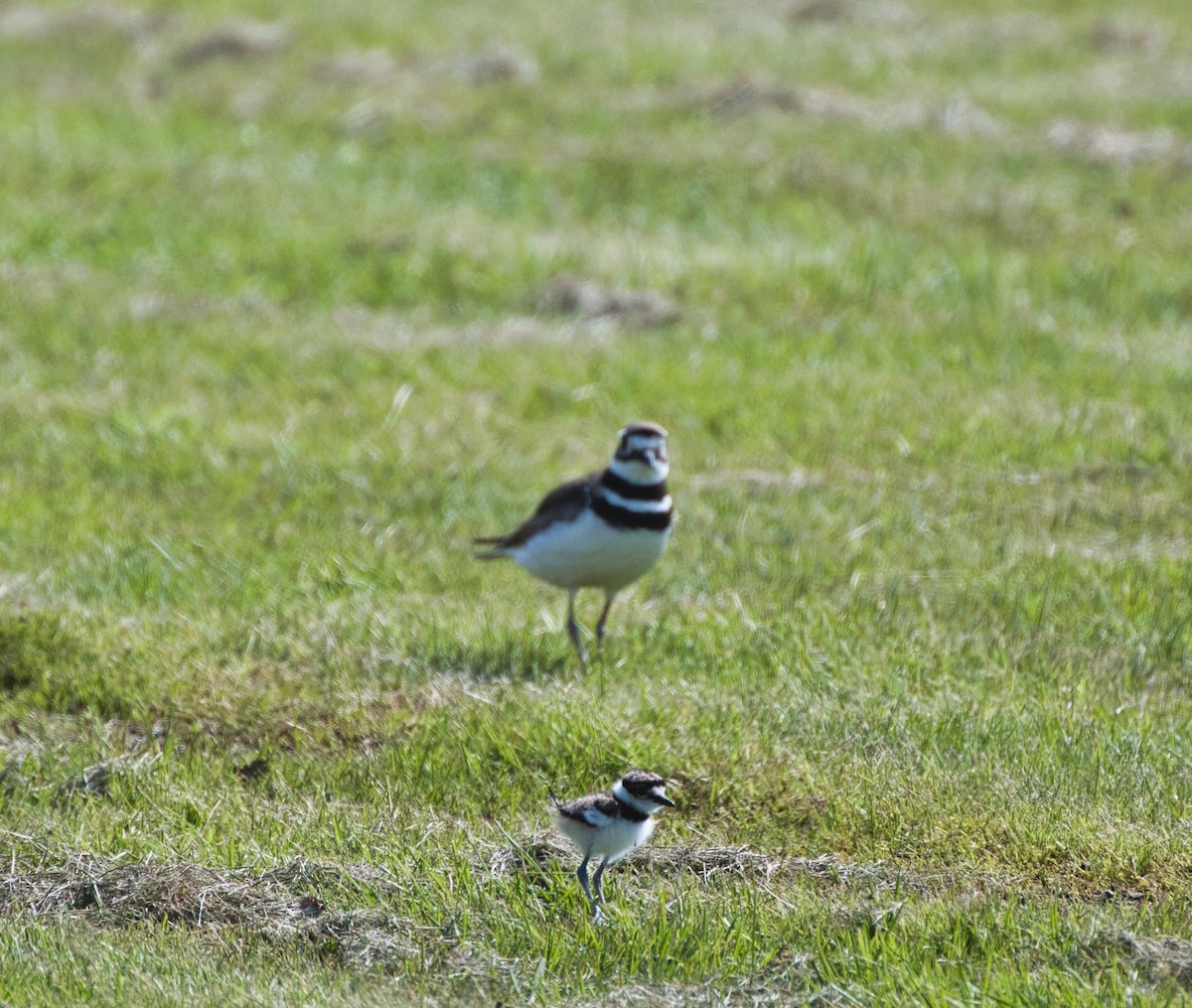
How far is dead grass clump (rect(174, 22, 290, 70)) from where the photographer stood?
1714cm

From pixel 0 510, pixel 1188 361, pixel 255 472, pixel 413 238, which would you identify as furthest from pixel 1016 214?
pixel 0 510

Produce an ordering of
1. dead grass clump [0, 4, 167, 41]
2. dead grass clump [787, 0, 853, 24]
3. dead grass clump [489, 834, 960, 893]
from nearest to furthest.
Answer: dead grass clump [489, 834, 960, 893] < dead grass clump [0, 4, 167, 41] < dead grass clump [787, 0, 853, 24]

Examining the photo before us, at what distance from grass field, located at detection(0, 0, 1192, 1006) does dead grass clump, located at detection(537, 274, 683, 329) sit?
49 mm

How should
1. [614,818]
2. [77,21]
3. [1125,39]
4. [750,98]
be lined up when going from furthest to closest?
[77,21]
[1125,39]
[750,98]
[614,818]

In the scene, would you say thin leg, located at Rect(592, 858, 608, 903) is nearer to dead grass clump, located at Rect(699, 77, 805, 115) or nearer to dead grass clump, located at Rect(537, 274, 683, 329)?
dead grass clump, located at Rect(537, 274, 683, 329)

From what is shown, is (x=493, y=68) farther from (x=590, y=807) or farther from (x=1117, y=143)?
(x=590, y=807)

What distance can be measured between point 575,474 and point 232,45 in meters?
9.84

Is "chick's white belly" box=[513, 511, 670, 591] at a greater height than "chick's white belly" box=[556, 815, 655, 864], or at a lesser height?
greater

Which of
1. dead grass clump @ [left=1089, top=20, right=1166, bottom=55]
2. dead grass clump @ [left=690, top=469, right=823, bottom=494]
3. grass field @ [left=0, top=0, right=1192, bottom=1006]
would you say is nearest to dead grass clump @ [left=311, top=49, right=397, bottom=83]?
grass field @ [left=0, top=0, right=1192, bottom=1006]

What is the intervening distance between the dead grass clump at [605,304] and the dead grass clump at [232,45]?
21.7ft

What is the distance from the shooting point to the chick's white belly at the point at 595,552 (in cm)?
671

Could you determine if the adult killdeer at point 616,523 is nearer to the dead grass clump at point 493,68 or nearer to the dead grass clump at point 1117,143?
the dead grass clump at point 1117,143

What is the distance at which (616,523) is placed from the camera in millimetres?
6695

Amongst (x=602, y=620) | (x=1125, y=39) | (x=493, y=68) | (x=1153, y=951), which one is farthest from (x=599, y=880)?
(x=1125, y=39)
